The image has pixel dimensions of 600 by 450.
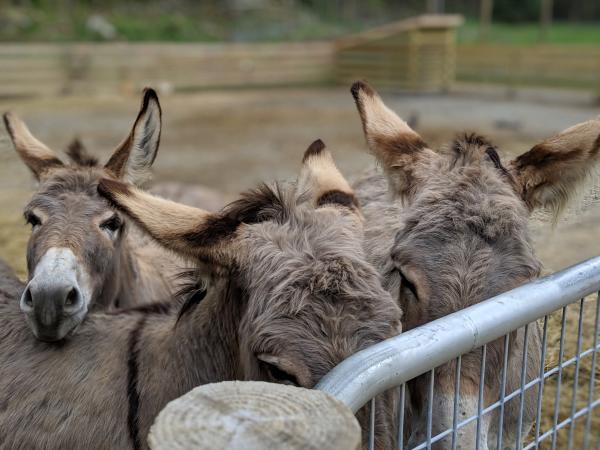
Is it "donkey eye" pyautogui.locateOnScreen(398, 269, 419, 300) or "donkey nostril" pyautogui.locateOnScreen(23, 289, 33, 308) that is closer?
Answer: "donkey eye" pyautogui.locateOnScreen(398, 269, 419, 300)

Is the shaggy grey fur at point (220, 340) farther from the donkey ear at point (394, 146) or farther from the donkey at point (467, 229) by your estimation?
the donkey ear at point (394, 146)

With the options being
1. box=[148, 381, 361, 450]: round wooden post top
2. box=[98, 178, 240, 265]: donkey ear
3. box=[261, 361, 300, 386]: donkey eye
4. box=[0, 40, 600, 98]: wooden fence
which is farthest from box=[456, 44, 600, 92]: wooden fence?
box=[148, 381, 361, 450]: round wooden post top

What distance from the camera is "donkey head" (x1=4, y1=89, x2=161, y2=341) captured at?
297 cm

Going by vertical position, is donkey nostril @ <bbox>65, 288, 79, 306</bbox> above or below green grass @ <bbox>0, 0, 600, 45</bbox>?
below

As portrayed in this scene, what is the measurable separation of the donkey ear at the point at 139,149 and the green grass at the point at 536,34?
28727mm

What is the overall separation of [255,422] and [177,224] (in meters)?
1.08

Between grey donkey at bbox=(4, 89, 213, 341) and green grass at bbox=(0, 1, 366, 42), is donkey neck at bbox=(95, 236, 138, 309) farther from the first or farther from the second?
green grass at bbox=(0, 1, 366, 42)

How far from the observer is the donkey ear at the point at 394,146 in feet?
9.80

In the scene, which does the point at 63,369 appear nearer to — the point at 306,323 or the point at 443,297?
the point at 306,323

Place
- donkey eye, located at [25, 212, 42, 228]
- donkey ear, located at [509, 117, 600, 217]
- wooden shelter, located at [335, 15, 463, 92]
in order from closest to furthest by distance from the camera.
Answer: donkey ear, located at [509, 117, 600, 217]
donkey eye, located at [25, 212, 42, 228]
wooden shelter, located at [335, 15, 463, 92]

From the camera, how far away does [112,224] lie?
3.65 metres

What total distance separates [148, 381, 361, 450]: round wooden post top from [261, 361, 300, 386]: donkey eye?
2.06 feet

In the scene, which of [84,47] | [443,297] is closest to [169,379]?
[443,297]

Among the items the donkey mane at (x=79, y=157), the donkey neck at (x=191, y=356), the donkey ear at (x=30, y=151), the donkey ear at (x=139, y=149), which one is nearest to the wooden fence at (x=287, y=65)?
the donkey ear at (x=30, y=151)
